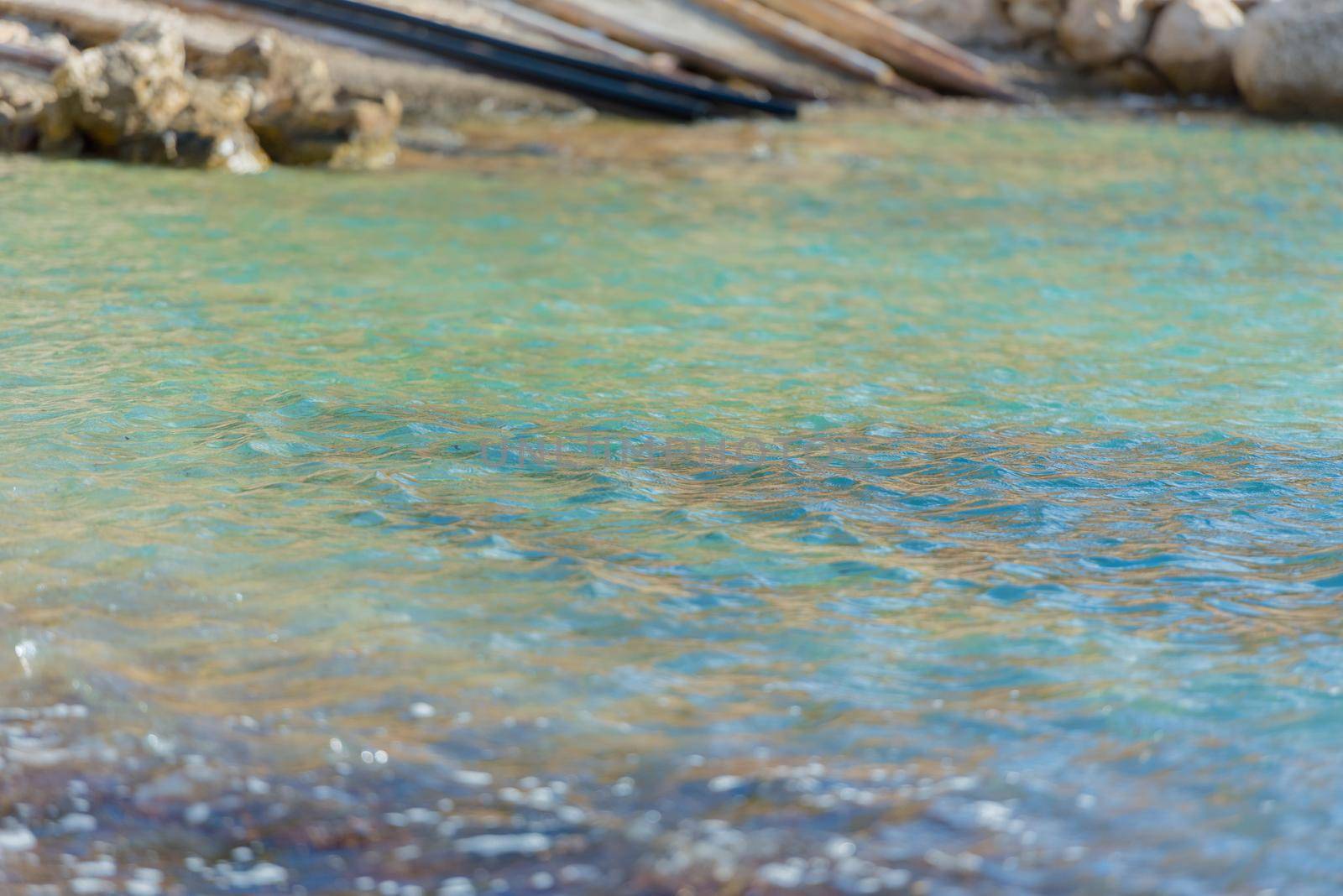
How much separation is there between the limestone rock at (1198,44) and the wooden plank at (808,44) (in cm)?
284

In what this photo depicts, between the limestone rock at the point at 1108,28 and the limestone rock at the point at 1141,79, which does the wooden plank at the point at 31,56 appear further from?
the limestone rock at the point at 1141,79

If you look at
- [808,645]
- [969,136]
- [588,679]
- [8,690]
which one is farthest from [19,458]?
[969,136]

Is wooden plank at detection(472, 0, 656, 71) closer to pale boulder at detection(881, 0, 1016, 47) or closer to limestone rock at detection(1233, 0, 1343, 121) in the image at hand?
pale boulder at detection(881, 0, 1016, 47)

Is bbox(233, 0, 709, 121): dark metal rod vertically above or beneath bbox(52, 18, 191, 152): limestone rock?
above

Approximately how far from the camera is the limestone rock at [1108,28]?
16719 millimetres

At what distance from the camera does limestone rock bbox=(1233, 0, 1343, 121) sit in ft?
49.9

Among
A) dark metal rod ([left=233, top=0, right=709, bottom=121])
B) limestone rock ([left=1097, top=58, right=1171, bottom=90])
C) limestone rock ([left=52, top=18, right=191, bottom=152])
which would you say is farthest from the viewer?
limestone rock ([left=1097, top=58, right=1171, bottom=90])

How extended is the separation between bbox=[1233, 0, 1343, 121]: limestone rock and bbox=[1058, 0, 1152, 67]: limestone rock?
146cm

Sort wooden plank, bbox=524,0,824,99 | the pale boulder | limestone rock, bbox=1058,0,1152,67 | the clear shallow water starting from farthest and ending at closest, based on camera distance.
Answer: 1. the pale boulder
2. limestone rock, bbox=1058,0,1152,67
3. wooden plank, bbox=524,0,824,99
4. the clear shallow water

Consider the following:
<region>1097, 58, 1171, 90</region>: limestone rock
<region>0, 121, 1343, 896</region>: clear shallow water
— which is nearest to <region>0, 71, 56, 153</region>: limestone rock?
Answer: <region>0, 121, 1343, 896</region>: clear shallow water

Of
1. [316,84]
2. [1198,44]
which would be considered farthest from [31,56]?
[1198,44]

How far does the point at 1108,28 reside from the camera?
16797 mm

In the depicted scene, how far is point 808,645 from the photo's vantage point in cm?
363

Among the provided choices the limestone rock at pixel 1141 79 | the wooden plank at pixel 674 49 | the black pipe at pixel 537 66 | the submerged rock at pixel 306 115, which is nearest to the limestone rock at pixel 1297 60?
the limestone rock at pixel 1141 79
